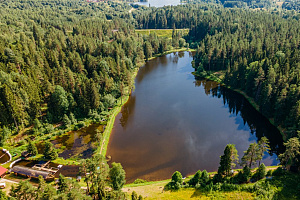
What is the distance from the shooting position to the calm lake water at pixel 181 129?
5512 cm

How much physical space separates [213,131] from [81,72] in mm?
66194

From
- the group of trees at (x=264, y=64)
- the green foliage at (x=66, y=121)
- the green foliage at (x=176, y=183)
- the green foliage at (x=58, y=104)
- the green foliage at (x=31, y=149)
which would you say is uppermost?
the group of trees at (x=264, y=64)

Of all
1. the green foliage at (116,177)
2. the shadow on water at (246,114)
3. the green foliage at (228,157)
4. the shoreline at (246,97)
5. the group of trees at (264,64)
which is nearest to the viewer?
the green foliage at (116,177)

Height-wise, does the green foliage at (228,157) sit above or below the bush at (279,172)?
above

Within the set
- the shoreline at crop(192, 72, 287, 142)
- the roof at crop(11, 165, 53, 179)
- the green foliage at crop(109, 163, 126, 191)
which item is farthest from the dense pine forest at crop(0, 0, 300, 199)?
the roof at crop(11, 165, 53, 179)

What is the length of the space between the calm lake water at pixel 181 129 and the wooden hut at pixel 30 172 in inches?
669

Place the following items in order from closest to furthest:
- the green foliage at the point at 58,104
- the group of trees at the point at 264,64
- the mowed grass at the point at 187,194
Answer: the mowed grass at the point at 187,194
the group of trees at the point at 264,64
the green foliage at the point at 58,104

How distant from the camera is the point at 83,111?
76.2 meters

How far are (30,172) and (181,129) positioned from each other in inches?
1802

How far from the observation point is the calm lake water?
55.1 m

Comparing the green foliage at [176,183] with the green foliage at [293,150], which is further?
the green foliage at [176,183]

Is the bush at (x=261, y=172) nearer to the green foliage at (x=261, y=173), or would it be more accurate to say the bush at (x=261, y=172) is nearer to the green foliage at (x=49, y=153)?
the green foliage at (x=261, y=173)

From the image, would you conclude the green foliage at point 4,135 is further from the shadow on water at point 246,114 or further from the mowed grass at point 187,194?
the shadow on water at point 246,114

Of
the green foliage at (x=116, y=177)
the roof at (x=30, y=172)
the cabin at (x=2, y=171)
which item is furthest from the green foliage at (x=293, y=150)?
the cabin at (x=2, y=171)
